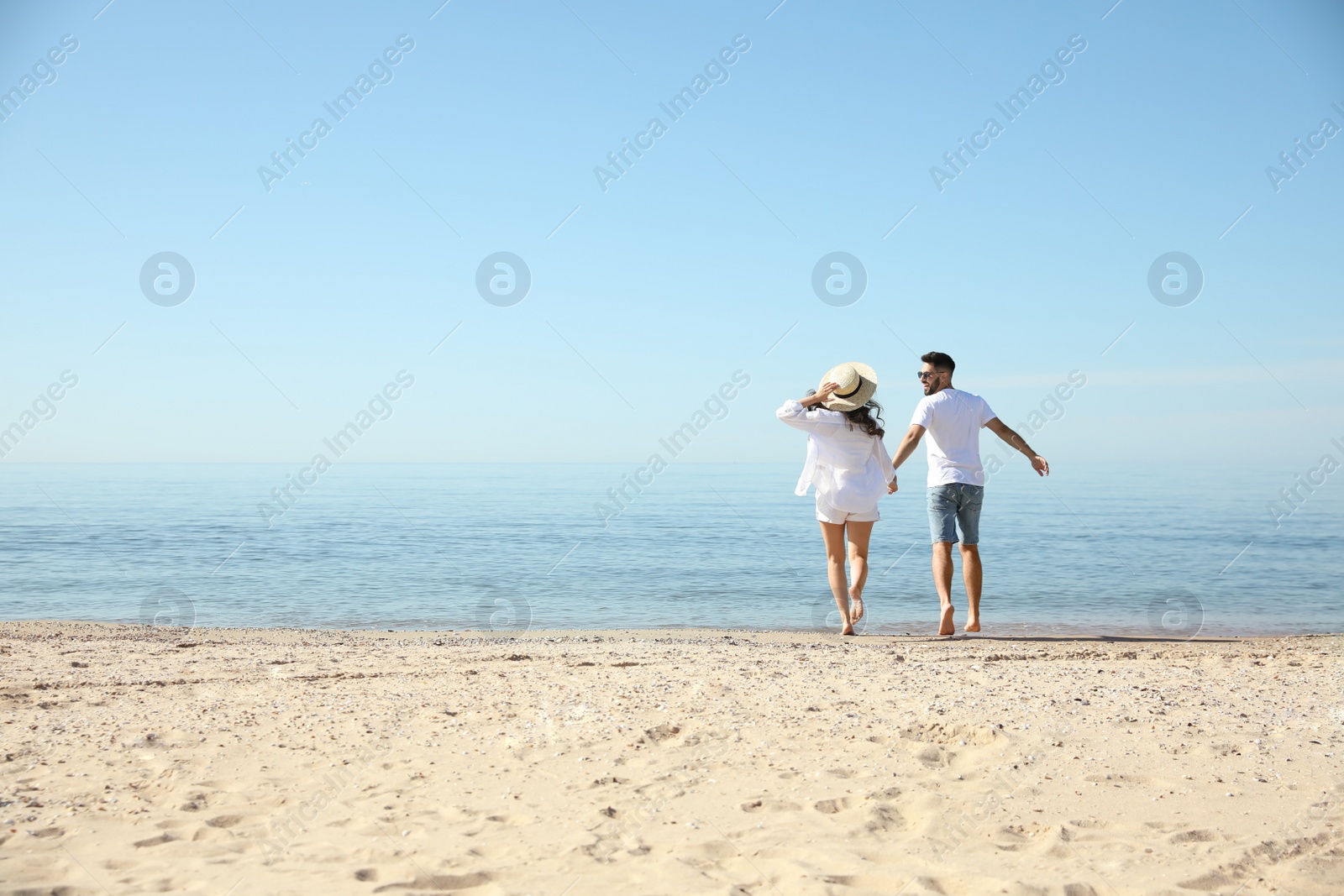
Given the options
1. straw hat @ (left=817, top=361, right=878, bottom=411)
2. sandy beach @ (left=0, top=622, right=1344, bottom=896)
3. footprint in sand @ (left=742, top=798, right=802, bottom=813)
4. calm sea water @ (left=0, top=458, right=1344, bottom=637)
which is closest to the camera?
sandy beach @ (left=0, top=622, right=1344, bottom=896)

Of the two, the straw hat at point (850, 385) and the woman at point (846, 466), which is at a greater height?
the straw hat at point (850, 385)

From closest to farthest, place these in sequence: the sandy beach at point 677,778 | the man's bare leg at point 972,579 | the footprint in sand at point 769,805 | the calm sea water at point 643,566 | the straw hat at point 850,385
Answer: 1. the sandy beach at point 677,778
2. the footprint in sand at point 769,805
3. the straw hat at point 850,385
4. the man's bare leg at point 972,579
5. the calm sea water at point 643,566

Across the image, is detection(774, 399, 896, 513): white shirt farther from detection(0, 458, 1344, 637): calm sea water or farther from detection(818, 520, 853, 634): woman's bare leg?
detection(0, 458, 1344, 637): calm sea water

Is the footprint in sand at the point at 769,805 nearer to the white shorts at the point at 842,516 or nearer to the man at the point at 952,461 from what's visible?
the white shorts at the point at 842,516

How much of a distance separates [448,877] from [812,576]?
9.45 m

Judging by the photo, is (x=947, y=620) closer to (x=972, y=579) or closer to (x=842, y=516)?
(x=972, y=579)

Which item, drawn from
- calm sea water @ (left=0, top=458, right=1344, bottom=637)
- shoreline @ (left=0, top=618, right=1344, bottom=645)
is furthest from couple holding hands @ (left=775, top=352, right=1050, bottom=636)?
calm sea water @ (left=0, top=458, right=1344, bottom=637)

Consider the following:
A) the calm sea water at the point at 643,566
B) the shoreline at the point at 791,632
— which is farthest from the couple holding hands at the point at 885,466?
the calm sea water at the point at 643,566

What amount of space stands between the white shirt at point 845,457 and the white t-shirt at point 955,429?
17.6 inches

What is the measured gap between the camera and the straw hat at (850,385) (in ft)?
21.1

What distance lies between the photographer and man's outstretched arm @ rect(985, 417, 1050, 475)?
22.0ft

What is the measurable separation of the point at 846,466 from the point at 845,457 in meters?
0.07

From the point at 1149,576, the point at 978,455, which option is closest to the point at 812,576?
the point at 1149,576

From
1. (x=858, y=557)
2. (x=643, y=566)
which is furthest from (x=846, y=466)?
(x=643, y=566)
